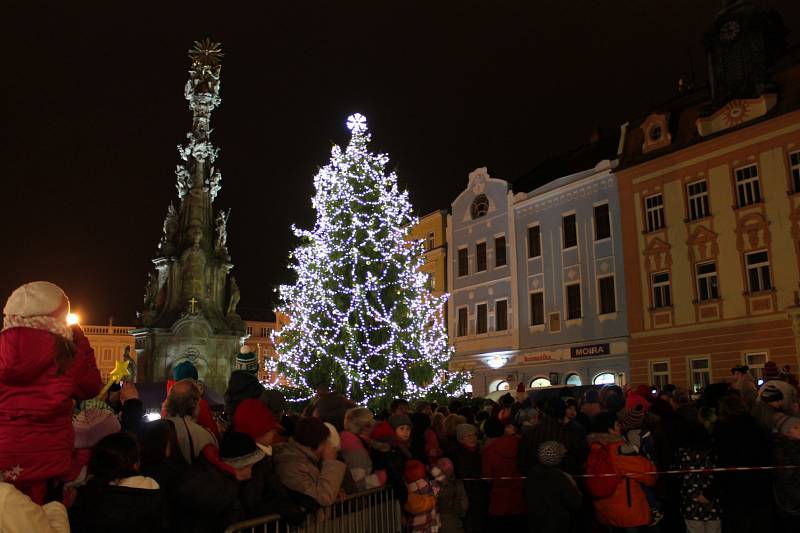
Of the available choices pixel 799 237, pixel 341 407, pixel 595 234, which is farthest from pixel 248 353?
pixel 595 234

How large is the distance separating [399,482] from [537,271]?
25.5m

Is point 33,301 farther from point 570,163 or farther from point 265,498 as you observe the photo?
point 570,163

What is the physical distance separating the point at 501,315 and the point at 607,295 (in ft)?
19.0

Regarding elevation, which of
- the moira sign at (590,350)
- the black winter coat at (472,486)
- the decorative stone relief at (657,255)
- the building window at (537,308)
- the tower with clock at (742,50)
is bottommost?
the black winter coat at (472,486)

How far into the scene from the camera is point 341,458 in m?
5.89

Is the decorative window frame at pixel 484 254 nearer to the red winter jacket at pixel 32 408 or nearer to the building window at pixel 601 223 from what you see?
the building window at pixel 601 223

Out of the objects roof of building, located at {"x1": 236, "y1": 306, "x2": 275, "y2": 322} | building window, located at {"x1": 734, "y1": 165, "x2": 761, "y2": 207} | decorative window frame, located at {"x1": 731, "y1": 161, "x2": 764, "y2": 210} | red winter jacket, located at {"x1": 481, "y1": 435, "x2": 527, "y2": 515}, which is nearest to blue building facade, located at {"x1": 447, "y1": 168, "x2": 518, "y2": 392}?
decorative window frame, located at {"x1": 731, "y1": 161, "x2": 764, "y2": 210}

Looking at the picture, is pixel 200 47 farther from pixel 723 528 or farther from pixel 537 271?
pixel 723 528

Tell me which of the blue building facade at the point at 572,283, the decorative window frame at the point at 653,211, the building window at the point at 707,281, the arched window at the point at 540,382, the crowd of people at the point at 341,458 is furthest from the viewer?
the arched window at the point at 540,382

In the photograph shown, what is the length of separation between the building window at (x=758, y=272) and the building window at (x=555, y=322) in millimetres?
8167

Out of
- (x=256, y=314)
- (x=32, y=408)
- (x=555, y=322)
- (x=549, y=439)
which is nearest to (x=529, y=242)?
(x=555, y=322)

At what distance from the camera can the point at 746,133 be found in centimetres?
2347

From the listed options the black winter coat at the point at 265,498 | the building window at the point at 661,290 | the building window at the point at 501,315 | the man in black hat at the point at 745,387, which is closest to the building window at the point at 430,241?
the building window at the point at 501,315

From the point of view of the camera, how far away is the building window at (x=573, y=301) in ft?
94.3
